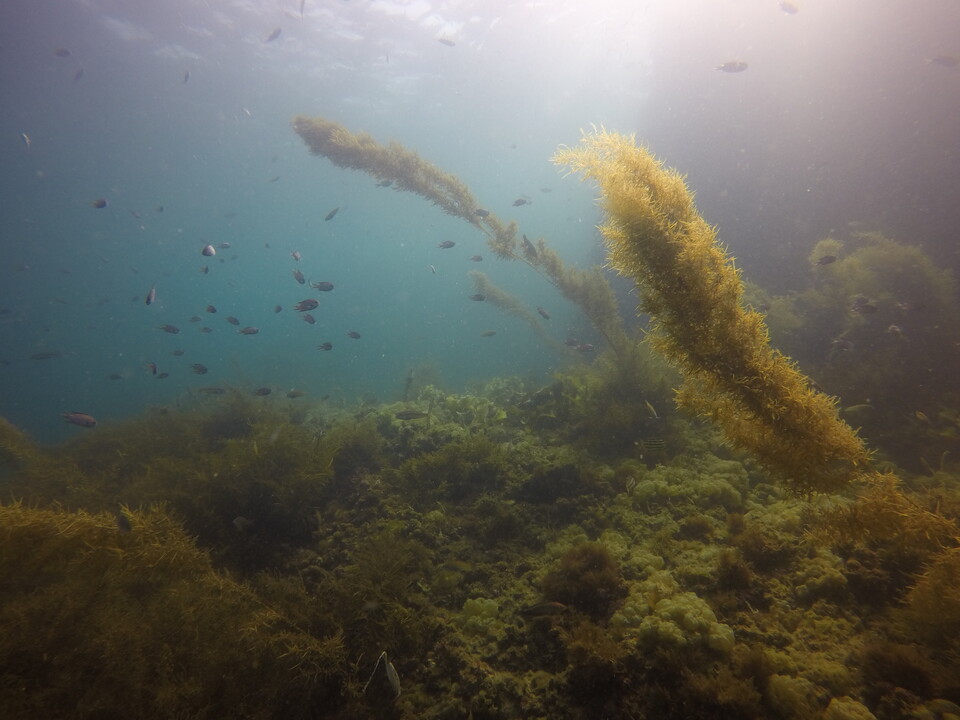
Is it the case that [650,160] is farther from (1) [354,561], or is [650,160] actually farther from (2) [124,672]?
(2) [124,672]

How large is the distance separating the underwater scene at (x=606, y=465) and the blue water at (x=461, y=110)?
17 centimetres

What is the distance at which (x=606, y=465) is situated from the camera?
23.2 ft

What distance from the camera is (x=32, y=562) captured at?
396cm

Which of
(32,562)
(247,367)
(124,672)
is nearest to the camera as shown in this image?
(124,672)

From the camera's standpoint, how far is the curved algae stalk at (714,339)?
3643 mm

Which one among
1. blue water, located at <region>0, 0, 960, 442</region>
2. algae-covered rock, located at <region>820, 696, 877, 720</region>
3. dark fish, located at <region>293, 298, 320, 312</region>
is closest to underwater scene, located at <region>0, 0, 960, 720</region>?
algae-covered rock, located at <region>820, 696, 877, 720</region>

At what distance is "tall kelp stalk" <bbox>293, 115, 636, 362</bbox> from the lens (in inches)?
403

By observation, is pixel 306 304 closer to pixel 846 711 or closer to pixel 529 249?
pixel 529 249

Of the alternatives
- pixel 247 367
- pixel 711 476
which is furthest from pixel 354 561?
pixel 247 367

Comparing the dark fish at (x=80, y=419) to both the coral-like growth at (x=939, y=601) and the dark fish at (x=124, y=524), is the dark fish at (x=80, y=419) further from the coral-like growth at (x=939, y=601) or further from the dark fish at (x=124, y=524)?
the coral-like growth at (x=939, y=601)

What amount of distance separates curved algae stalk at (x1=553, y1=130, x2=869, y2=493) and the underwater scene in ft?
0.11

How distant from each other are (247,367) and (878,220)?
47.3 meters

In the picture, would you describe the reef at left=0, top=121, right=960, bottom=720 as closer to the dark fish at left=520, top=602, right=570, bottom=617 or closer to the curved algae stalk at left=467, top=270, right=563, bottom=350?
the dark fish at left=520, top=602, right=570, bottom=617

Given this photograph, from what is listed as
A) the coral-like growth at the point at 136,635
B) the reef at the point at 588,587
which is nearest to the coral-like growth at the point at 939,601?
the reef at the point at 588,587
